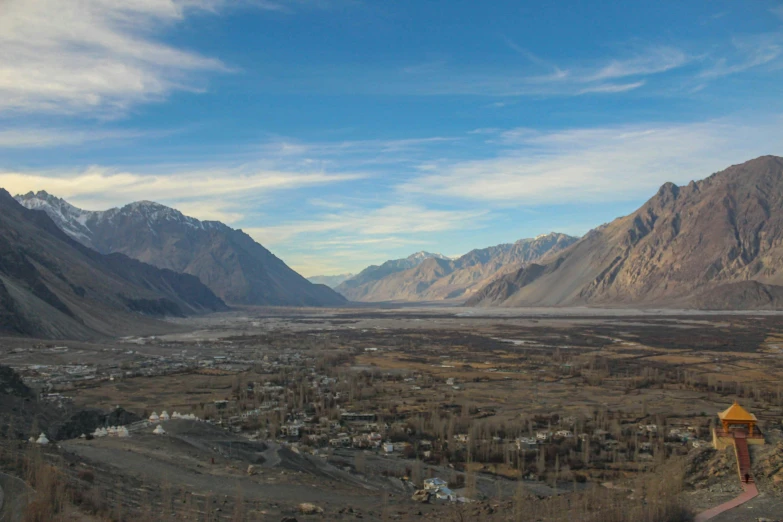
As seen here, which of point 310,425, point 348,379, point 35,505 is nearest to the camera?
point 35,505

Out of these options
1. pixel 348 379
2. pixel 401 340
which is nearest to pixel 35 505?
pixel 348 379

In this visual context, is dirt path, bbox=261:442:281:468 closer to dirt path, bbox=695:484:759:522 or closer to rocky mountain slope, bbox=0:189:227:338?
dirt path, bbox=695:484:759:522

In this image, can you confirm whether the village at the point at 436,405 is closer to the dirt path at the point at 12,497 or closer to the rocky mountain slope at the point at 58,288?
the dirt path at the point at 12,497

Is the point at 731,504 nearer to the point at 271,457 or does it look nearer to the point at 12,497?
the point at 12,497

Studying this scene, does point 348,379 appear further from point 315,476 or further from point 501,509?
point 501,509

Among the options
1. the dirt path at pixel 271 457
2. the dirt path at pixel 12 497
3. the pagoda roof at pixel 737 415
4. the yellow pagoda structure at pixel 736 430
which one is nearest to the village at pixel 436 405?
the yellow pagoda structure at pixel 736 430

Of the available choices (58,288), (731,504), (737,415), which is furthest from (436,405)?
(58,288)

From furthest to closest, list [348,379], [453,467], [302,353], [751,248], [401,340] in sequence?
[751,248] → [401,340] → [302,353] → [348,379] → [453,467]
